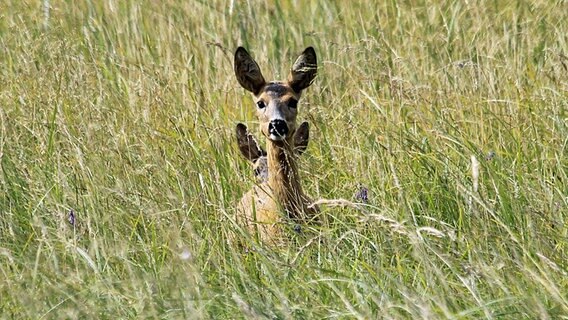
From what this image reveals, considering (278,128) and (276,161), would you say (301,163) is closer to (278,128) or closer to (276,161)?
(276,161)

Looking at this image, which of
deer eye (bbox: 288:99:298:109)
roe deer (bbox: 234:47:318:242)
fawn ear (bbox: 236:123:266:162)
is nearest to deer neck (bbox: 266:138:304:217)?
roe deer (bbox: 234:47:318:242)

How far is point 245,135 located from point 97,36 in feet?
6.94

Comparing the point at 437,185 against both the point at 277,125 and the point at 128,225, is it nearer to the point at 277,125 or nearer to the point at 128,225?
the point at 277,125

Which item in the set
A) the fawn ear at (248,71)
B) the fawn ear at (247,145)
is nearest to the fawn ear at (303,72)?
the fawn ear at (248,71)

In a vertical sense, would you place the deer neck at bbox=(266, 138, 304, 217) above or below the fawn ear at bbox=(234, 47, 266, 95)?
below

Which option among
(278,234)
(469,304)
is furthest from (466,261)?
(278,234)

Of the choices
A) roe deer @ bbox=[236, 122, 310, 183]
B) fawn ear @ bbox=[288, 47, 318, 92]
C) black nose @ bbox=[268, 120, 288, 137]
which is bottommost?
roe deer @ bbox=[236, 122, 310, 183]

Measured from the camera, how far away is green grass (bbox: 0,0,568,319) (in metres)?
4.19

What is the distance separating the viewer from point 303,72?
5.63 m

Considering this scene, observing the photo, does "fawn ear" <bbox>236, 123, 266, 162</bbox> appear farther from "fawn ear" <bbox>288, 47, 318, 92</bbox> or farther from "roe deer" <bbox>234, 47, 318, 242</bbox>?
"fawn ear" <bbox>288, 47, 318, 92</bbox>

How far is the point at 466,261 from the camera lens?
4.36 meters

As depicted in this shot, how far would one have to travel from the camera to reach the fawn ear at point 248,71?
18.4 feet

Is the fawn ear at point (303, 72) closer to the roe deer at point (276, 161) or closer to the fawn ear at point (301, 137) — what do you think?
the roe deer at point (276, 161)

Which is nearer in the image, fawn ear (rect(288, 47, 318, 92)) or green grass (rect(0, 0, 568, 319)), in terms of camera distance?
green grass (rect(0, 0, 568, 319))
